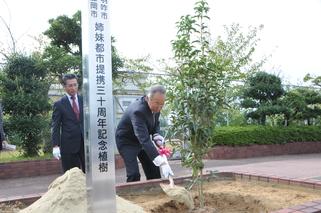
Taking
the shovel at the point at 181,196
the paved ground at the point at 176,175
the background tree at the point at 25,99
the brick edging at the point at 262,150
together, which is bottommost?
the paved ground at the point at 176,175

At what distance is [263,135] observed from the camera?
43.1ft

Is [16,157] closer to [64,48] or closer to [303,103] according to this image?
[64,48]

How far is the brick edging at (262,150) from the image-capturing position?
12.0 meters

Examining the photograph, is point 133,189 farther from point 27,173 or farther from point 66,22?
point 66,22

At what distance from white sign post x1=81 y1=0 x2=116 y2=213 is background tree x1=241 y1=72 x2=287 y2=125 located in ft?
37.9

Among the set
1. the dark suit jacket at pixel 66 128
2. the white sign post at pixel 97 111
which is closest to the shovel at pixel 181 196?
the white sign post at pixel 97 111

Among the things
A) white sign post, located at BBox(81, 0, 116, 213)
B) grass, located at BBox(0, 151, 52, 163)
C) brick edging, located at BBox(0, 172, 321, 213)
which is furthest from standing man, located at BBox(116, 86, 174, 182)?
grass, located at BBox(0, 151, 52, 163)

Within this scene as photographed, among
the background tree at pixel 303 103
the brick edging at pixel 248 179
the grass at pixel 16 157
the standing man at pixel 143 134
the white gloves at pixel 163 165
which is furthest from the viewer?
the background tree at pixel 303 103

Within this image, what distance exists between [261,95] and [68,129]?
10.1 meters

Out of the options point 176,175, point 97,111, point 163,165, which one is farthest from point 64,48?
point 97,111

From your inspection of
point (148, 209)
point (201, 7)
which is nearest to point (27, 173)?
point (148, 209)

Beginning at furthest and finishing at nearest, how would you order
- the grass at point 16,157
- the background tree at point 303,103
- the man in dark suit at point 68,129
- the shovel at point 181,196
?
1. the background tree at point 303,103
2. the grass at point 16,157
3. the man in dark suit at point 68,129
4. the shovel at point 181,196

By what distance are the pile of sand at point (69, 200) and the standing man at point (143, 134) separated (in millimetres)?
753

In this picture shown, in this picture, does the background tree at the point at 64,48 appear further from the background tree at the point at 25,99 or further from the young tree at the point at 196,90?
the young tree at the point at 196,90
